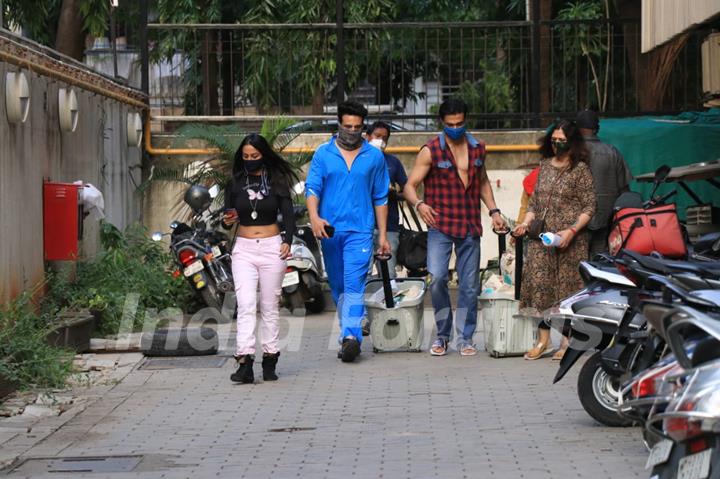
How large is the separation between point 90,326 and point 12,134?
174cm

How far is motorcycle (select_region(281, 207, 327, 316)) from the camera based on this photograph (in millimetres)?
14562

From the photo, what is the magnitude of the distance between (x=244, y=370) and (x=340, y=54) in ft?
27.2

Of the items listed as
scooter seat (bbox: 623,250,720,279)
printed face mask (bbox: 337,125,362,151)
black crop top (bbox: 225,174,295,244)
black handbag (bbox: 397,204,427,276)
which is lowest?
black handbag (bbox: 397,204,427,276)

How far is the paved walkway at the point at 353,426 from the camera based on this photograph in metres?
7.18

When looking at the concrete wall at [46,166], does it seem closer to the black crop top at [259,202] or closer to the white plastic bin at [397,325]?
the black crop top at [259,202]

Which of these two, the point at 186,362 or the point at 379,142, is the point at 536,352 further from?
the point at 379,142

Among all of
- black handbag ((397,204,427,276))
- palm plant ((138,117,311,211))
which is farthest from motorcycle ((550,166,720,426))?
palm plant ((138,117,311,211))

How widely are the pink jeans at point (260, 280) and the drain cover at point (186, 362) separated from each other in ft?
3.47

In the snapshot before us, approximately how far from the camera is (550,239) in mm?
10461

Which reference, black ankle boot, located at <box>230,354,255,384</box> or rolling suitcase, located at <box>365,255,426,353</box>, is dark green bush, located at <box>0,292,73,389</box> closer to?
black ankle boot, located at <box>230,354,255,384</box>

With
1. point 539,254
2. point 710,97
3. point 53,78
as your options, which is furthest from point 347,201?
point 710,97

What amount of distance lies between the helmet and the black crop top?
4.97 metres

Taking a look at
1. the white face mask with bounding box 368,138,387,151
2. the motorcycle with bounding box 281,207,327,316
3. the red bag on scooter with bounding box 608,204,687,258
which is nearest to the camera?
the red bag on scooter with bounding box 608,204,687,258

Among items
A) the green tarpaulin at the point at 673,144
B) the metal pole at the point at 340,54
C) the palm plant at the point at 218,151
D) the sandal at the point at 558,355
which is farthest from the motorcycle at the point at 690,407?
the metal pole at the point at 340,54
